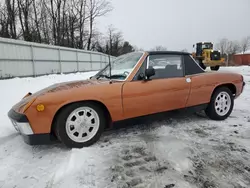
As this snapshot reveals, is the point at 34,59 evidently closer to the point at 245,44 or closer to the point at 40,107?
the point at 40,107

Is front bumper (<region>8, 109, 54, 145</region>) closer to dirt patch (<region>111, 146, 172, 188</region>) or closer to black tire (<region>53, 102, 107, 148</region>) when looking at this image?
black tire (<region>53, 102, 107, 148</region>)

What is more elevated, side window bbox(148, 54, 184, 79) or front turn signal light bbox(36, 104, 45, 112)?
side window bbox(148, 54, 184, 79)

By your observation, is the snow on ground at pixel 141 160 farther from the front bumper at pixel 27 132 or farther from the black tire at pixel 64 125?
the front bumper at pixel 27 132

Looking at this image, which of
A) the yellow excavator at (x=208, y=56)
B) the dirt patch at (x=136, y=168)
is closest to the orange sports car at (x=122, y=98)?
the dirt patch at (x=136, y=168)

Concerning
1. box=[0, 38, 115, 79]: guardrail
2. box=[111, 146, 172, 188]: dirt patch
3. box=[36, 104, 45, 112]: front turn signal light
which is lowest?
box=[111, 146, 172, 188]: dirt patch

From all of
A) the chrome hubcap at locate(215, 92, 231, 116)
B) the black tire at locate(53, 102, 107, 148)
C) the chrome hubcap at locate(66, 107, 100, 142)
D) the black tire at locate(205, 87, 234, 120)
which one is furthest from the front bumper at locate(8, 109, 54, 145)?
the chrome hubcap at locate(215, 92, 231, 116)

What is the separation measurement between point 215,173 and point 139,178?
879 mm

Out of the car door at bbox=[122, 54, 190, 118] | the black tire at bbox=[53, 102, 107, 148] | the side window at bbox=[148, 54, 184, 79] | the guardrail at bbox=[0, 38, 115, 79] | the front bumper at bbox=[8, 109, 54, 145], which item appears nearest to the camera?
the front bumper at bbox=[8, 109, 54, 145]

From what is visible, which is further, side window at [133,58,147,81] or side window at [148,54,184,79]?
side window at [148,54,184,79]

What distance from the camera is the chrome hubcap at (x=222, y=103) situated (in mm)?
3857

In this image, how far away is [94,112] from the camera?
2754 mm

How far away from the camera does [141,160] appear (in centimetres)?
237

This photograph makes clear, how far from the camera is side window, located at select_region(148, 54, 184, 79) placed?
3.30m

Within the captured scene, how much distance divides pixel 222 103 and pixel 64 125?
3.29 metres
